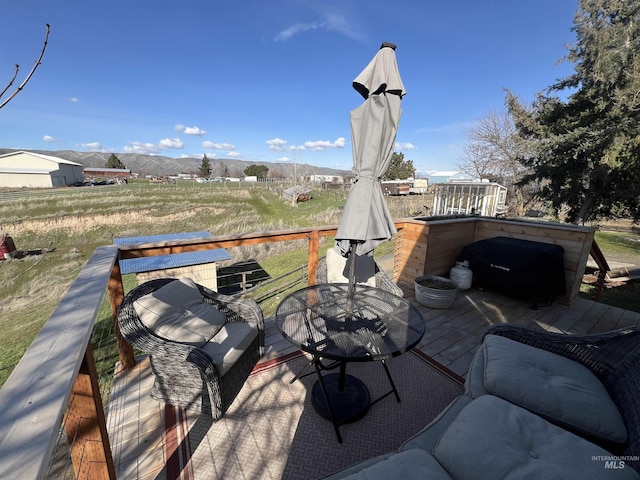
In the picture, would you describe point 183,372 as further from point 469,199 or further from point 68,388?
point 469,199

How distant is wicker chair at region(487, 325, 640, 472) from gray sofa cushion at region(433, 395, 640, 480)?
267mm

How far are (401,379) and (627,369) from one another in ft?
4.50

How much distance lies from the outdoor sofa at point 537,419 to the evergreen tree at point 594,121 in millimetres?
9527

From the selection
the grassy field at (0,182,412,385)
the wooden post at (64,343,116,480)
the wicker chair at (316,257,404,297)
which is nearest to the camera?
the wooden post at (64,343,116,480)

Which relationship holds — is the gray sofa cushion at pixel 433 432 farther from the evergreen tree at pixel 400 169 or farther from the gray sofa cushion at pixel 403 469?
the evergreen tree at pixel 400 169

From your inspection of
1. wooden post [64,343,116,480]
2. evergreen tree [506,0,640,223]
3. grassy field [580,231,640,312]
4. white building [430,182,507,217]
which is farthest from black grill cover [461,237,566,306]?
white building [430,182,507,217]

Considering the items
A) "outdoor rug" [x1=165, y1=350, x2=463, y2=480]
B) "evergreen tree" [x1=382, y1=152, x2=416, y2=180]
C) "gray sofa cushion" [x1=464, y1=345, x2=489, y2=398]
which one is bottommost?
"outdoor rug" [x1=165, y1=350, x2=463, y2=480]

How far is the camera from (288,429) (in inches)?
71.6

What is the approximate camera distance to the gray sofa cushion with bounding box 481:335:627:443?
1.35 metres

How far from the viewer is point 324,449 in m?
1.69

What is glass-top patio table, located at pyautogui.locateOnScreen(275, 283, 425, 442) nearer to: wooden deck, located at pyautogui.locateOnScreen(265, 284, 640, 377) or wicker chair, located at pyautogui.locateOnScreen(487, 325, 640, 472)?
wooden deck, located at pyautogui.locateOnScreen(265, 284, 640, 377)

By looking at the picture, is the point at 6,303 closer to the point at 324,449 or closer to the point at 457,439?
the point at 324,449

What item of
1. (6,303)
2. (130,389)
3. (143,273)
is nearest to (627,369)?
(130,389)

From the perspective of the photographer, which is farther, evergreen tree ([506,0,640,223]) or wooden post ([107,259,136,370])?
evergreen tree ([506,0,640,223])
